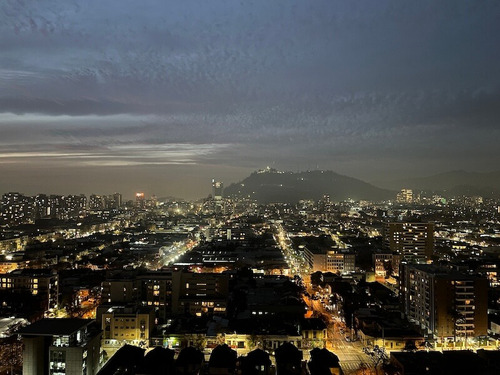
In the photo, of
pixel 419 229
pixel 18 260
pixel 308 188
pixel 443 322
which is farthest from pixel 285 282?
pixel 308 188

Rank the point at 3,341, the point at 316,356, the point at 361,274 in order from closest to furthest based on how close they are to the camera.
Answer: the point at 316,356
the point at 3,341
the point at 361,274

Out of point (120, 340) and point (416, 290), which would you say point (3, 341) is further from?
point (416, 290)

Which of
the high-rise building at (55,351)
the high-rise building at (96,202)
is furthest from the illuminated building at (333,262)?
the high-rise building at (96,202)

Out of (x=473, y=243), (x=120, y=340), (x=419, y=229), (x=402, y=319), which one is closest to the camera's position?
(x=120, y=340)

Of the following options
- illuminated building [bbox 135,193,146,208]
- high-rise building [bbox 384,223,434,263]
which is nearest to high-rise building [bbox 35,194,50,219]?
illuminated building [bbox 135,193,146,208]

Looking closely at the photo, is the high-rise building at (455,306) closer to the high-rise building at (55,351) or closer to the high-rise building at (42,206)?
the high-rise building at (55,351)

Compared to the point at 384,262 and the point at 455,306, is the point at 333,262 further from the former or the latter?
the point at 455,306

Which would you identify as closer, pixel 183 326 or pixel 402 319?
pixel 183 326

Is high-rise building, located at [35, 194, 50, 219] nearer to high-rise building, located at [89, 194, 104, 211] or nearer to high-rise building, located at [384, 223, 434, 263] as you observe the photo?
high-rise building, located at [89, 194, 104, 211]

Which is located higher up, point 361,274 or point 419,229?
point 419,229
